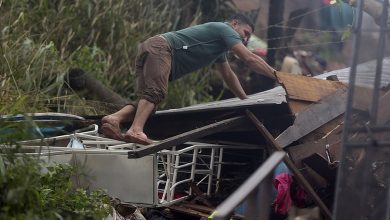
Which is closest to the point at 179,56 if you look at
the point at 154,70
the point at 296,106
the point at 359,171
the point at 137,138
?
the point at 154,70

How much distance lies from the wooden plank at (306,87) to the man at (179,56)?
1.28 feet

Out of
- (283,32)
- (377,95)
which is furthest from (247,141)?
(283,32)

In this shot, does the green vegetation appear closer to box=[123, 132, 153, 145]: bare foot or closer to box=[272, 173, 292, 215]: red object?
box=[123, 132, 153, 145]: bare foot

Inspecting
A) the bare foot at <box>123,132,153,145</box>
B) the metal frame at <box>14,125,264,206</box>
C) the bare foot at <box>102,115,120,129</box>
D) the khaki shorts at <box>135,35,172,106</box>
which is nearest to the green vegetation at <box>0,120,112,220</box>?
the metal frame at <box>14,125,264,206</box>

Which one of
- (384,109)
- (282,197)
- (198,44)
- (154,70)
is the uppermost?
(198,44)

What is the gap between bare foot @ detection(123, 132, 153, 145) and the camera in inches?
279

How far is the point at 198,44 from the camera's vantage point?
8039 mm

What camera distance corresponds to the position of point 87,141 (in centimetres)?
727

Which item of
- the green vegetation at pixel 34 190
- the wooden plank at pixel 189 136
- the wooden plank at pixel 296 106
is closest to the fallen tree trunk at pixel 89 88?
the wooden plank at pixel 189 136

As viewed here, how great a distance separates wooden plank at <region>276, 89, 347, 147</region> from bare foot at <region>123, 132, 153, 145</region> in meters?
1.02

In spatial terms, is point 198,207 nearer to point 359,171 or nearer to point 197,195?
point 197,195

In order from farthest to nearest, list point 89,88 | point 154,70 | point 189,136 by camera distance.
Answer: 1. point 89,88
2. point 154,70
3. point 189,136

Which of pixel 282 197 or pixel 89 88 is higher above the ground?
pixel 89 88

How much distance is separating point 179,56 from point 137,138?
3.86ft
